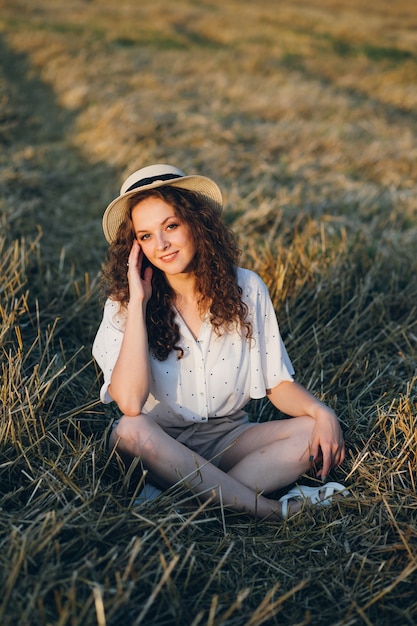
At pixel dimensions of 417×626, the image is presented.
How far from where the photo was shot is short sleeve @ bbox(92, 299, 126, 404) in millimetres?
2160

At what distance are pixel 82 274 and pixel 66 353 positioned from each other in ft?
3.08

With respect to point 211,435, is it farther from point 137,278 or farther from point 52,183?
point 52,183

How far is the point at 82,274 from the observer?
3.88 m

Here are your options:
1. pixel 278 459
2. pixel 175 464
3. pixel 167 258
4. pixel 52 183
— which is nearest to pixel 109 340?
pixel 167 258

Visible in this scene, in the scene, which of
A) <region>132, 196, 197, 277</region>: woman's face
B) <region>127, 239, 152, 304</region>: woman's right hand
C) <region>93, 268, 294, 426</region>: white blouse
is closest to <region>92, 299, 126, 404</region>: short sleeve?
<region>93, 268, 294, 426</region>: white blouse

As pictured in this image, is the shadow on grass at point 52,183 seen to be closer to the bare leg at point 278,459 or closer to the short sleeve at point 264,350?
the short sleeve at point 264,350

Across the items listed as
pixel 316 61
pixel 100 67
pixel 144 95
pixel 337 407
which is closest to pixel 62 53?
pixel 100 67

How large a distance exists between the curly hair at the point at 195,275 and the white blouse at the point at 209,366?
0.04 m

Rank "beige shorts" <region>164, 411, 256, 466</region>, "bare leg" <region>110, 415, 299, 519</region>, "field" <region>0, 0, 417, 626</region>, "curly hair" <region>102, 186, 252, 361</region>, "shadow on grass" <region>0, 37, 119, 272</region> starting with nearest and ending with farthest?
"field" <region>0, 0, 417, 626</region>, "bare leg" <region>110, 415, 299, 519</region>, "curly hair" <region>102, 186, 252, 361</region>, "beige shorts" <region>164, 411, 256, 466</region>, "shadow on grass" <region>0, 37, 119, 272</region>

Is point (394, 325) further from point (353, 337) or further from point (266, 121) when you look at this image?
point (266, 121)

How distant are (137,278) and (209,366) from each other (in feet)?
1.35

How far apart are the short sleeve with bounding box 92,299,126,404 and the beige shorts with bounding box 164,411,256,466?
1.03 ft

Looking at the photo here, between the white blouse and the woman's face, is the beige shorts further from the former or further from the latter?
the woman's face

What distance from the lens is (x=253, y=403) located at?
2.78m
